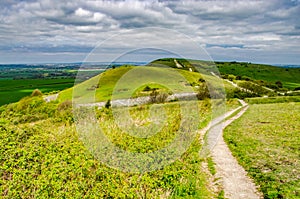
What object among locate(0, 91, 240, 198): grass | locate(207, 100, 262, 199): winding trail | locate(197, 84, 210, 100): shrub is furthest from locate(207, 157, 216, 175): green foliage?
locate(197, 84, 210, 100): shrub

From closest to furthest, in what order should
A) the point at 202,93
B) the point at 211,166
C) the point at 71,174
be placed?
the point at 71,174, the point at 211,166, the point at 202,93

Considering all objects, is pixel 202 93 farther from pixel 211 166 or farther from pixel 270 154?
pixel 211 166

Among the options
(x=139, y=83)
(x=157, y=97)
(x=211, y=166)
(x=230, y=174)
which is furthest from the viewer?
(x=157, y=97)

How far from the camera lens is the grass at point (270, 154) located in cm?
937

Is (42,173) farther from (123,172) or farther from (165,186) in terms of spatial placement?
(165,186)

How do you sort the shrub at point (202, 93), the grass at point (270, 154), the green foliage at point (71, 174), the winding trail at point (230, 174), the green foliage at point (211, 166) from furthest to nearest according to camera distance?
the shrub at point (202, 93) < the green foliage at point (211, 166) < the grass at point (270, 154) < the winding trail at point (230, 174) < the green foliage at point (71, 174)

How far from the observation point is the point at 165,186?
8562 millimetres

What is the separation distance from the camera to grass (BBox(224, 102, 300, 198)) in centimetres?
937

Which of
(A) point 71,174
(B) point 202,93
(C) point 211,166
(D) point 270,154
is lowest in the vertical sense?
(C) point 211,166

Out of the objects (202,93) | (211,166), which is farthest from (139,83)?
(202,93)

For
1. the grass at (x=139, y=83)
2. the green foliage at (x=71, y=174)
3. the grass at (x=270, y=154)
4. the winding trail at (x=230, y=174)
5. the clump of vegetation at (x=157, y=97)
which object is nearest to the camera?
the green foliage at (x=71, y=174)

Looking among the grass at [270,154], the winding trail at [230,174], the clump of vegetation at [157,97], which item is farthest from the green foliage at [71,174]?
the clump of vegetation at [157,97]

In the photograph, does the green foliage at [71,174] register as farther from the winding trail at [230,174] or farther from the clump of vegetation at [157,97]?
the clump of vegetation at [157,97]

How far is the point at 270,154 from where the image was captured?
13156 millimetres
